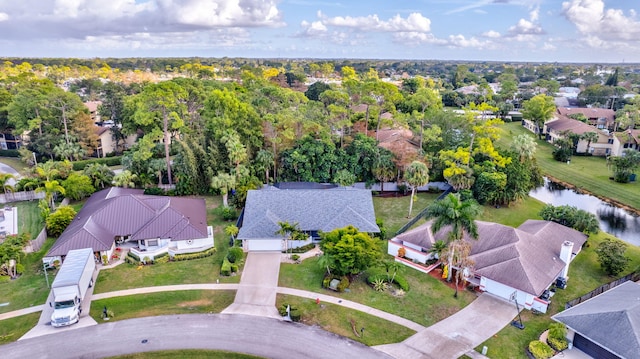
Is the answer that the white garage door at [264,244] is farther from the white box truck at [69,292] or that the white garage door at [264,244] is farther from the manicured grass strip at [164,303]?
the white box truck at [69,292]

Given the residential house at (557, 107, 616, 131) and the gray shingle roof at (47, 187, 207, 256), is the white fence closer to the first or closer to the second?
the gray shingle roof at (47, 187, 207, 256)

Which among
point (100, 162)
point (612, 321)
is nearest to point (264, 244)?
point (612, 321)

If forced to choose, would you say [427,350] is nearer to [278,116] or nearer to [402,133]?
[278,116]

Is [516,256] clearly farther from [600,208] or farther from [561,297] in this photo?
[600,208]

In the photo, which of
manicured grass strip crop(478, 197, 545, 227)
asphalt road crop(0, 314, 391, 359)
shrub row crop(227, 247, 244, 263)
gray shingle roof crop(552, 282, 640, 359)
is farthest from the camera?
manicured grass strip crop(478, 197, 545, 227)

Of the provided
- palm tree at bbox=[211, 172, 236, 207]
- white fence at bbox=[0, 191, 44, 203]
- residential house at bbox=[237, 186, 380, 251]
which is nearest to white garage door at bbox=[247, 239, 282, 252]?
residential house at bbox=[237, 186, 380, 251]

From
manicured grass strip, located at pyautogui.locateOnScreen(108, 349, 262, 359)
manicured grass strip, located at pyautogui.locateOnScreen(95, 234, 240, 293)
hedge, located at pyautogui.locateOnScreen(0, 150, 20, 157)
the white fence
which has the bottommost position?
manicured grass strip, located at pyautogui.locateOnScreen(108, 349, 262, 359)

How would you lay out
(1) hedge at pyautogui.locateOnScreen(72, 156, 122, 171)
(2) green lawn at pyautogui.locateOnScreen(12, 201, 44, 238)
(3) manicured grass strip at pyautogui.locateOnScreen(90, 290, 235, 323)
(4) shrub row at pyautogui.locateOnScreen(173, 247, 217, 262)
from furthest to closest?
(1) hedge at pyautogui.locateOnScreen(72, 156, 122, 171) → (2) green lawn at pyautogui.locateOnScreen(12, 201, 44, 238) → (4) shrub row at pyautogui.locateOnScreen(173, 247, 217, 262) → (3) manicured grass strip at pyautogui.locateOnScreen(90, 290, 235, 323)

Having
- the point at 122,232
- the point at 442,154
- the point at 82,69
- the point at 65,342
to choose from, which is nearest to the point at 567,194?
the point at 442,154
